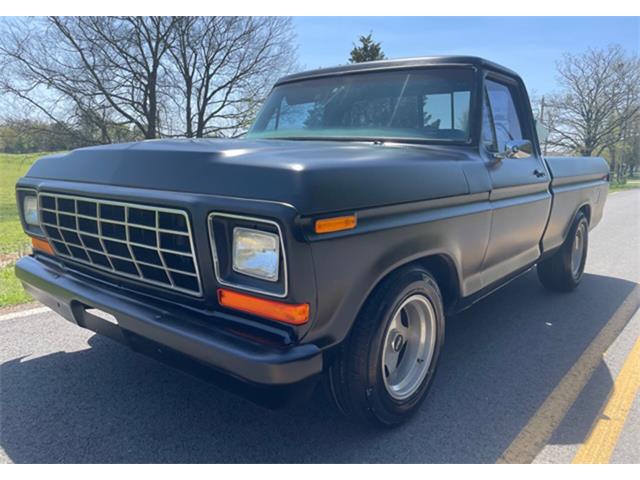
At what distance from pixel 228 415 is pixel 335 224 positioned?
1.35 meters

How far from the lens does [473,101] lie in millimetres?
3334

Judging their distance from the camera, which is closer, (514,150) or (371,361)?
(371,361)

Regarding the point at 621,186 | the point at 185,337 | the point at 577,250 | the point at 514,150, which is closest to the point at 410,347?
the point at 185,337

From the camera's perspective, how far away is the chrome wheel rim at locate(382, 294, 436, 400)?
277 centimetres

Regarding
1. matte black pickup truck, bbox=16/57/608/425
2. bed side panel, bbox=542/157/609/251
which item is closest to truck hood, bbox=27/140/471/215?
matte black pickup truck, bbox=16/57/608/425

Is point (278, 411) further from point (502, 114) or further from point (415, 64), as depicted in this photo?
point (502, 114)

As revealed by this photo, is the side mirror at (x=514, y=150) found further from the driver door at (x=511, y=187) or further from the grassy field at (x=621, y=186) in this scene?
the grassy field at (x=621, y=186)

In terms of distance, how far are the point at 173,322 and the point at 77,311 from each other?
2.65 feet

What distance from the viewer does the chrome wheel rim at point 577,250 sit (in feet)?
17.4

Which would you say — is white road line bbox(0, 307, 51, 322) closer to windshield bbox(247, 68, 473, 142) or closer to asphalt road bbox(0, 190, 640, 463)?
asphalt road bbox(0, 190, 640, 463)

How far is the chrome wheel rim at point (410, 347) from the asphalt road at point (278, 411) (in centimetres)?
23

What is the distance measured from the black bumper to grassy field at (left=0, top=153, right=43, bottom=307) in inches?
91.2

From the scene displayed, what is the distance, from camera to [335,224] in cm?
209

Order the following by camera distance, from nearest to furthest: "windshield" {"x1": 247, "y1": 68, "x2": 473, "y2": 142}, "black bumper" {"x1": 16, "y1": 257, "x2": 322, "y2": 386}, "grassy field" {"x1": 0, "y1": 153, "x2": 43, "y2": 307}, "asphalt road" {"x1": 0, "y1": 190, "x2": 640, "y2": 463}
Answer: "black bumper" {"x1": 16, "y1": 257, "x2": 322, "y2": 386} → "asphalt road" {"x1": 0, "y1": 190, "x2": 640, "y2": 463} → "windshield" {"x1": 247, "y1": 68, "x2": 473, "y2": 142} → "grassy field" {"x1": 0, "y1": 153, "x2": 43, "y2": 307}
